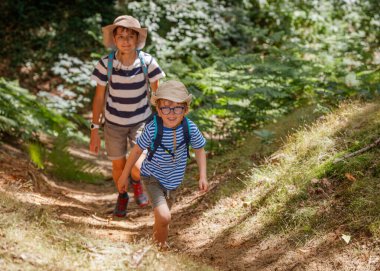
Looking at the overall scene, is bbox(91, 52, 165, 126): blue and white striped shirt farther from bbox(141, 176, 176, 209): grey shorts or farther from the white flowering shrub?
the white flowering shrub

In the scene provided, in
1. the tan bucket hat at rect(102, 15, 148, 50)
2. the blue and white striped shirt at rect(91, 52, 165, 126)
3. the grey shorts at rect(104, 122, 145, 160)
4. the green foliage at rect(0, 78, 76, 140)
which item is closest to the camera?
the tan bucket hat at rect(102, 15, 148, 50)

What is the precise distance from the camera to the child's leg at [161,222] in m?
4.24

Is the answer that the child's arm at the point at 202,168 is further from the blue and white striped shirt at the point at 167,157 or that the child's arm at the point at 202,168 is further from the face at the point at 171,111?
the face at the point at 171,111

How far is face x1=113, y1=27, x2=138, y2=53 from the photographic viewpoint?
5059mm

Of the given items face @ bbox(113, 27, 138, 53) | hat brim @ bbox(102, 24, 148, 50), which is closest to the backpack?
face @ bbox(113, 27, 138, 53)

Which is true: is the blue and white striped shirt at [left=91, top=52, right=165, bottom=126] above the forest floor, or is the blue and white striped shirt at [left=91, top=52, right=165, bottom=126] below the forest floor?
above

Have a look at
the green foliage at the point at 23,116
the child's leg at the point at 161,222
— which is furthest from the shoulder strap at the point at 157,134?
the green foliage at the point at 23,116

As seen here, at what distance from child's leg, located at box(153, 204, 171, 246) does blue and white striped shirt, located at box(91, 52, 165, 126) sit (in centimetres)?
145

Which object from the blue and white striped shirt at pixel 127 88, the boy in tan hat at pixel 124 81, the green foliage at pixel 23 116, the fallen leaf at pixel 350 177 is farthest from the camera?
the green foliage at pixel 23 116

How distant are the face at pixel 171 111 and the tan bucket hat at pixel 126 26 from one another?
3.81 ft

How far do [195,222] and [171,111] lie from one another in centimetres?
181

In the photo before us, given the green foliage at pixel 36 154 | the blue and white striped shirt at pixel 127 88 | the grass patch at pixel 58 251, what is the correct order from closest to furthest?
the grass patch at pixel 58 251 → the blue and white striped shirt at pixel 127 88 → the green foliage at pixel 36 154

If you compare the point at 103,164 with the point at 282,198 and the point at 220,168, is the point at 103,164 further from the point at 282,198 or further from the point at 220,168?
the point at 282,198

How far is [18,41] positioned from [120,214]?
910cm
